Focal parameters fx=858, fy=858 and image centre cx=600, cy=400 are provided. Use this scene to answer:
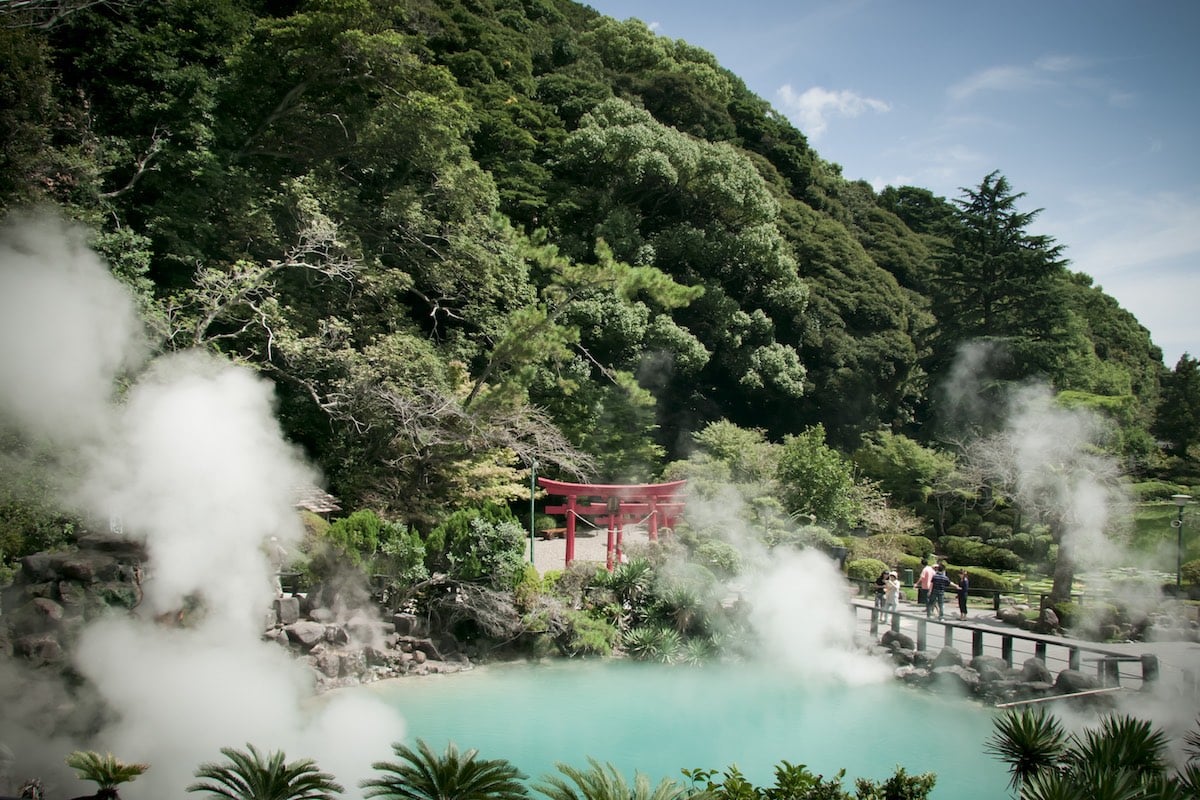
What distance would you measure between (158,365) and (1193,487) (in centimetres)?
2495

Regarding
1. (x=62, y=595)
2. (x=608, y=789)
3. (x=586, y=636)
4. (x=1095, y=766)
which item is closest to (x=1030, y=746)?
(x=1095, y=766)

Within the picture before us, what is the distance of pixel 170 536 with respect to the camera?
9367 millimetres

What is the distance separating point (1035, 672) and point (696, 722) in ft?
15.7

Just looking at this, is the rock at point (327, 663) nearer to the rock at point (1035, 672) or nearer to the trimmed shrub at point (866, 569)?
the rock at point (1035, 672)

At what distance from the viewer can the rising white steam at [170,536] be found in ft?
27.9

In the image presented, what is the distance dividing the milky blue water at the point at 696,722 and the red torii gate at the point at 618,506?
331 cm

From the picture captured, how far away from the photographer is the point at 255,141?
18578 mm

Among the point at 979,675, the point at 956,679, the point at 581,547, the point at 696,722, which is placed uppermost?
the point at 581,547

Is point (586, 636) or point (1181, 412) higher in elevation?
point (1181, 412)

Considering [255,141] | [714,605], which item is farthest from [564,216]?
[714,605]

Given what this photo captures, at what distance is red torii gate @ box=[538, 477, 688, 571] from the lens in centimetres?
1692

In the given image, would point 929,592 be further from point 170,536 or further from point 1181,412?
point 1181,412

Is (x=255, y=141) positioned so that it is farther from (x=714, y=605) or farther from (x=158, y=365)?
(x=714, y=605)

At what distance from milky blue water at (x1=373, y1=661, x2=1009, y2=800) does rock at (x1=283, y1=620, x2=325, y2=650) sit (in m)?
1.23
